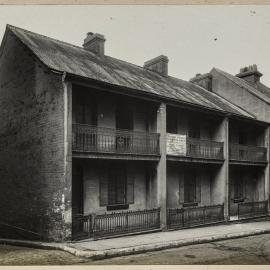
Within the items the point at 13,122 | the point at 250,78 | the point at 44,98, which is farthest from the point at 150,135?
the point at 250,78

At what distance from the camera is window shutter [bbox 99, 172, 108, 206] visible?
52.7ft

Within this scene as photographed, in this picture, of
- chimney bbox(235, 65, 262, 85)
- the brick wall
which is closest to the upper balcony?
the brick wall

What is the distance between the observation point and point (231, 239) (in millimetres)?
14781

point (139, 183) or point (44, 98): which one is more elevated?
point (44, 98)

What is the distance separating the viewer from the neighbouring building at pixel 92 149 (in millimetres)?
13828

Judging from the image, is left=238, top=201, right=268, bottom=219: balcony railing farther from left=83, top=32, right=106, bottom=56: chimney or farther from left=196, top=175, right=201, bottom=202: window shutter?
left=83, top=32, right=106, bottom=56: chimney

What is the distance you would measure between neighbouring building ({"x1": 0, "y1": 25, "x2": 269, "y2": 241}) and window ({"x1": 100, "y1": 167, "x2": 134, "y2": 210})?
4cm

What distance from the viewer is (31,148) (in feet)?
51.1

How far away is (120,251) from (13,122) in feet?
28.3

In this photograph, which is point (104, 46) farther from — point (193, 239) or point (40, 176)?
point (193, 239)

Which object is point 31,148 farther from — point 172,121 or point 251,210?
point 251,210

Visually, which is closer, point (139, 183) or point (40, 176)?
point (40, 176)

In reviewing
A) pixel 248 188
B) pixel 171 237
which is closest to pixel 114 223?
pixel 171 237

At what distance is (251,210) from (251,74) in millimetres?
13070
